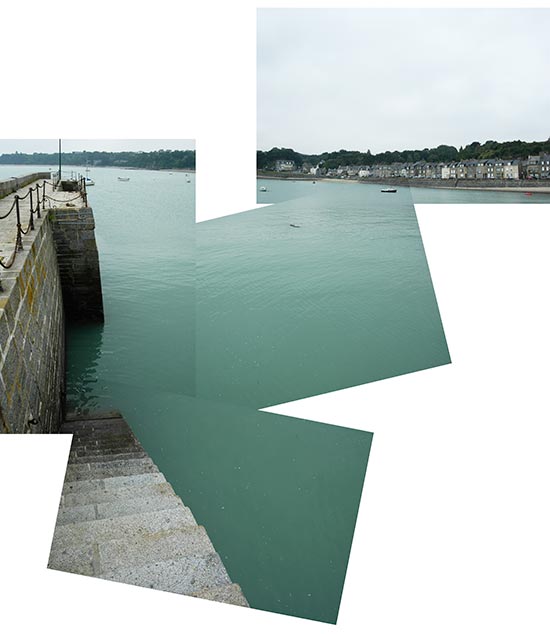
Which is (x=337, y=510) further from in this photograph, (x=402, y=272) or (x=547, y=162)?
(x=547, y=162)

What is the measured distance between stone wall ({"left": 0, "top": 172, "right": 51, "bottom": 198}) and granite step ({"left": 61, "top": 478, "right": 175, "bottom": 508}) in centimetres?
719

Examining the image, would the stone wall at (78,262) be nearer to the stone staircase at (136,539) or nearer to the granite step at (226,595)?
the stone staircase at (136,539)

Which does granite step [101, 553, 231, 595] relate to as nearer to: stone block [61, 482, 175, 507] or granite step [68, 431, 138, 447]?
stone block [61, 482, 175, 507]

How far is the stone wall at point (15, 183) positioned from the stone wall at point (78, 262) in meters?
1.99

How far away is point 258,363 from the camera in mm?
6258

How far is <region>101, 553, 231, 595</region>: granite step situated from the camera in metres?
1.75

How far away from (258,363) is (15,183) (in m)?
6.63

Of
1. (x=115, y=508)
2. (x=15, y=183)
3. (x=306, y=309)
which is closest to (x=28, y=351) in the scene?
(x=115, y=508)

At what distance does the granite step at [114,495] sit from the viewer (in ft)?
8.20

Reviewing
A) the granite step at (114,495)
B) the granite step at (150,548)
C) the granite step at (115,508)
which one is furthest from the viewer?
the granite step at (114,495)

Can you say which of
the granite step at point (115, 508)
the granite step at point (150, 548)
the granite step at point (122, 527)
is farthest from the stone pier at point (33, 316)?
the granite step at point (150, 548)

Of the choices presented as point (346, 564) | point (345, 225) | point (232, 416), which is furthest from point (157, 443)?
point (345, 225)

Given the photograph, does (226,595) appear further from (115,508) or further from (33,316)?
(33,316)

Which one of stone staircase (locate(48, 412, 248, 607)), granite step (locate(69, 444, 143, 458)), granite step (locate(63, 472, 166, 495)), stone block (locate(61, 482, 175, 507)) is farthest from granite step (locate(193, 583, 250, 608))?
granite step (locate(69, 444, 143, 458))
